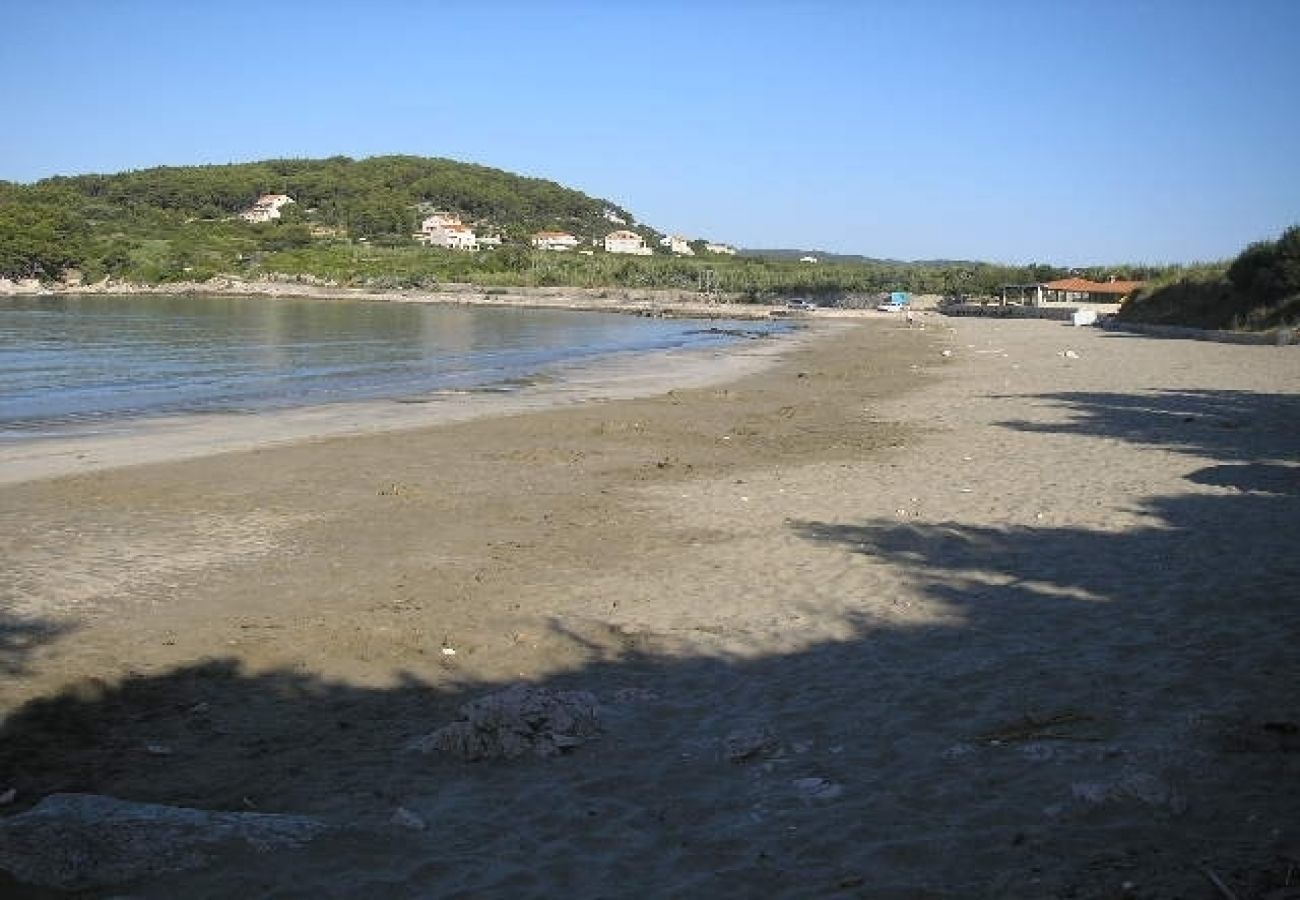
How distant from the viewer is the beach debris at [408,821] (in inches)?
180

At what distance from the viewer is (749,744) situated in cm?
535

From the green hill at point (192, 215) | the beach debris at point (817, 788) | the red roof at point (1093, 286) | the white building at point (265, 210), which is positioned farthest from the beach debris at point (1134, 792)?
the white building at point (265, 210)

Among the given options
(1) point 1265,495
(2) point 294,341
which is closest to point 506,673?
(1) point 1265,495

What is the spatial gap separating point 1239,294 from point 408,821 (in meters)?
50.6

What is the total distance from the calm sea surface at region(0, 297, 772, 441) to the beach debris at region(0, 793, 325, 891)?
1693cm

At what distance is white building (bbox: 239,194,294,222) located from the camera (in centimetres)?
17025

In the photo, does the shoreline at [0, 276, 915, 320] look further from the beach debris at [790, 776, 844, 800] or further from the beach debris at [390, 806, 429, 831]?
the beach debris at [390, 806, 429, 831]

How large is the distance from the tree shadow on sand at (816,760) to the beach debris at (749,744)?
2 cm

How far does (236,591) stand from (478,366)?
29.3 m

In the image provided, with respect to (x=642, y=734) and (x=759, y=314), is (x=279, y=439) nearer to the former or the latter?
(x=642, y=734)

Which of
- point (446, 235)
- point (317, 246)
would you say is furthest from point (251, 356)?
point (446, 235)

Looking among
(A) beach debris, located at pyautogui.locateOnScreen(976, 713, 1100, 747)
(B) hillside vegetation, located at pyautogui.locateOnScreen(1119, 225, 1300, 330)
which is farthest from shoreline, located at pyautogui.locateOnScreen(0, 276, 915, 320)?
(A) beach debris, located at pyautogui.locateOnScreen(976, 713, 1100, 747)

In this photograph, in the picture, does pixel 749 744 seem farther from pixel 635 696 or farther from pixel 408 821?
pixel 408 821

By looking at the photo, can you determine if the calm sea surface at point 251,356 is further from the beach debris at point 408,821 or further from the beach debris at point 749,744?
the beach debris at point 749,744
